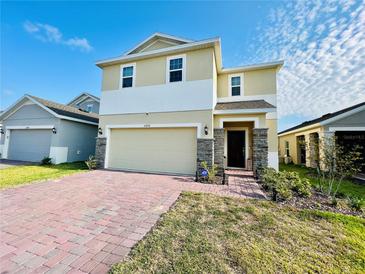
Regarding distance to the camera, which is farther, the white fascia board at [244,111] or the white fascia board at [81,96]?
the white fascia board at [81,96]

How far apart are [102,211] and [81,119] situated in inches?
436

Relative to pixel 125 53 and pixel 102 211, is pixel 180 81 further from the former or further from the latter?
pixel 102 211

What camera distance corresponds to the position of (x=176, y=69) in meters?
9.08

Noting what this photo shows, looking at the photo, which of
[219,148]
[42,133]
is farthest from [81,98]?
[219,148]

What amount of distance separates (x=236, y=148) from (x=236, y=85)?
13.7 feet

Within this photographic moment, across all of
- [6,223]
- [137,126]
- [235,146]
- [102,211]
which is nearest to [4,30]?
[137,126]

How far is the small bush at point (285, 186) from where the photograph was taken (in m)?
5.16

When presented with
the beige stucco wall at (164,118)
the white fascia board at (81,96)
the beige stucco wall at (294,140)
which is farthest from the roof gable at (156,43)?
the beige stucco wall at (294,140)

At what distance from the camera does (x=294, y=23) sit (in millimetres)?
7523

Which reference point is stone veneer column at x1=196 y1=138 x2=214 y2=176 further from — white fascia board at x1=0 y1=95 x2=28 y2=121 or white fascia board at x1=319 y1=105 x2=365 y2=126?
white fascia board at x1=0 y1=95 x2=28 y2=121

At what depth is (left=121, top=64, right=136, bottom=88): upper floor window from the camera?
9922 mm

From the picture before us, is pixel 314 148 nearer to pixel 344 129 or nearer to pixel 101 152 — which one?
pixel 344 129

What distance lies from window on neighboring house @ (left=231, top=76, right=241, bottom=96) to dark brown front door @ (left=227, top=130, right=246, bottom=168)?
8.32ft

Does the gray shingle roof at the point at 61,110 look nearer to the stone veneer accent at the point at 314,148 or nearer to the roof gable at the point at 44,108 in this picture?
the roof gable at the point at 44,108
